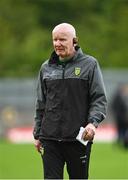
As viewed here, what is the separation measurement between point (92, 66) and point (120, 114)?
18.4m

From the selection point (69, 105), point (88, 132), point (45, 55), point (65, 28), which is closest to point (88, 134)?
point (88, 132)

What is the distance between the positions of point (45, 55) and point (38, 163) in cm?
2604

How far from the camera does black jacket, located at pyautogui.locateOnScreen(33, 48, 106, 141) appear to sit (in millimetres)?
9602

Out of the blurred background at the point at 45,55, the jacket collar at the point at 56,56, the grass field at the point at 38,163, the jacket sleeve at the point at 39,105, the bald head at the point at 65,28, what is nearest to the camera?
the bald head at the point at 65,28

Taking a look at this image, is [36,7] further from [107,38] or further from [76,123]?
[76,123]

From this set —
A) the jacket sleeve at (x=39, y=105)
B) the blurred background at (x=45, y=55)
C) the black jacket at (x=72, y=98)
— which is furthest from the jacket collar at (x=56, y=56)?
the blurred background at (x=45, y=55)

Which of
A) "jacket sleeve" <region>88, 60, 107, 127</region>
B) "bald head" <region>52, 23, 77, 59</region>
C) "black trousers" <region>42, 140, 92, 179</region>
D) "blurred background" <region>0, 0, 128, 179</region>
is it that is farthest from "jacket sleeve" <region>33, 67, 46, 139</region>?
"blurred background" <region>0, 0, 128, 179</region>

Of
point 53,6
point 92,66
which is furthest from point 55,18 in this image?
point 92,66

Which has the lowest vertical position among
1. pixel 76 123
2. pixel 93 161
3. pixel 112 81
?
pixel 112 81

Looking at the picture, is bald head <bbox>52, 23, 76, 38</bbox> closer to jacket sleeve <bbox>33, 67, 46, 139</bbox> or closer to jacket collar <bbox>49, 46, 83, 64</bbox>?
jacket collar <bbox>49, 46, 83, 64</bbox>

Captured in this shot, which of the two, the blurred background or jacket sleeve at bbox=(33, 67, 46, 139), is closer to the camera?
jacket sleeve at bbox=(33, 67, 46, 139)

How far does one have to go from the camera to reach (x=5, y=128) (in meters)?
35.9

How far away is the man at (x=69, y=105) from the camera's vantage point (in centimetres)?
960

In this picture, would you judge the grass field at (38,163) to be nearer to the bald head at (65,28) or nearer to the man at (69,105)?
the man at (69,105)
